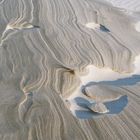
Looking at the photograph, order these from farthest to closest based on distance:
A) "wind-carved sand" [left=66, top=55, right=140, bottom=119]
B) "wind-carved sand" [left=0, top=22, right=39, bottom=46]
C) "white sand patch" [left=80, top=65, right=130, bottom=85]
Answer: "wind-carved sand" [left=0, top=22, right=39, bottom=46], "white sand patch" [left=80, top=65, right=130, bottom=85], "wind-carved sand" [left=66, top=55, right=140, bottom=119]

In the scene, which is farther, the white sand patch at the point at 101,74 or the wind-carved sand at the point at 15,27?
the wind-carved sand at the point at 15,27

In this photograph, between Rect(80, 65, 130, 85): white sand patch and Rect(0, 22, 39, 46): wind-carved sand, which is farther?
Rect(0, 22, 39, 46): wind-carved sand

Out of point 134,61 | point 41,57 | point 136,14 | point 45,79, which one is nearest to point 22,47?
point 41,57

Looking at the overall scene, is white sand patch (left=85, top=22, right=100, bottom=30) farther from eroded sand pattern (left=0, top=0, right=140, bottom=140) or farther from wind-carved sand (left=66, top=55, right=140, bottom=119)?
wind-carved sand (left=66, top=55, right=140, bottom=119)

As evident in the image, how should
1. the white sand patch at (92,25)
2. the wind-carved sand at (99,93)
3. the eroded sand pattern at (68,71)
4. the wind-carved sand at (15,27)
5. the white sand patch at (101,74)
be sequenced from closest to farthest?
1. the eroded sand pattern at (68,71)
2. the wind-carved sand at (99,93)
3. the white sand patch at (101,74)
4. the wind-carved sand at (15,27)
5. the white sand patch at (92,25)

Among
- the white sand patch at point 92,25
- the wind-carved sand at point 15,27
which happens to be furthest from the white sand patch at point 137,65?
the wind-carved sand at point 15,27

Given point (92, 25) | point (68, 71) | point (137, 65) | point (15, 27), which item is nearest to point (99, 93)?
point (68, 71)

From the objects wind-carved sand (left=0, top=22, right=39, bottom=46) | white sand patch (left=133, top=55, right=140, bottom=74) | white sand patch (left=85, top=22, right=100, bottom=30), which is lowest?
white sand patch (left=133, top=55, right=140, bottom=74)

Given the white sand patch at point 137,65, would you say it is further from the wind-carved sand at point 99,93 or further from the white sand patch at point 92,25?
the white sand patch at point 92,25

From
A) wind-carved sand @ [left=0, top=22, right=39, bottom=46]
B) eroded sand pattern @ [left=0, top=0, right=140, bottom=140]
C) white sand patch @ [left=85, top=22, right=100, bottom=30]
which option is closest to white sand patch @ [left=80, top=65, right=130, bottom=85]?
eroded sand pattern @ [left=0, top=0, right=140, bottom=140]
